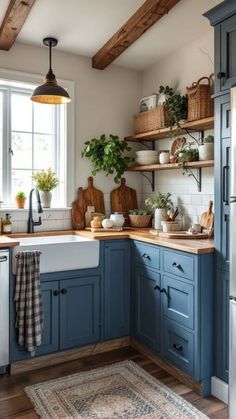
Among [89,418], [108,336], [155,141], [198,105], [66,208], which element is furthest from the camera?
[155,141]

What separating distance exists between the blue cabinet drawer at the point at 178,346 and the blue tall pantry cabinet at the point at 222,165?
17 cm

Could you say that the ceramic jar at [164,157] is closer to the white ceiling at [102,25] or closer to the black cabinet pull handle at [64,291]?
the white ceiling at [102,25]

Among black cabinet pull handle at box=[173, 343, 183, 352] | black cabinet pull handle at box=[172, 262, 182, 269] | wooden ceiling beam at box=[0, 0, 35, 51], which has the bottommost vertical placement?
black cabinet pull handle at box=[173, 343, 183, 352]

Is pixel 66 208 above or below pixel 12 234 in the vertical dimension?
above

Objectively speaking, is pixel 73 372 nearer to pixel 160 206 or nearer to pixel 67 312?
pixel 67 312

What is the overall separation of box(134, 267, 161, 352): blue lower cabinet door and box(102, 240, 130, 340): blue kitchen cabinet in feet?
0.36

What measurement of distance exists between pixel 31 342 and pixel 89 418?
0.68 metres

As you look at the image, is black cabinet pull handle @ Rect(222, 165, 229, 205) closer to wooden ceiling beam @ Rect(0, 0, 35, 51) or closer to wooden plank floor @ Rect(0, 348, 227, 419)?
wooden plank floor @ Rect(0, 348, 227, 419)

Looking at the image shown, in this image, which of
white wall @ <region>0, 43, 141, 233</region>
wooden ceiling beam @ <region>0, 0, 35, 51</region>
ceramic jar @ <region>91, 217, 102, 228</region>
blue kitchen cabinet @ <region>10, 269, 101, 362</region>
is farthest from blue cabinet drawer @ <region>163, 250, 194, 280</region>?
wooden ceiling beam @ <region>0, 0, 35, 51</region>

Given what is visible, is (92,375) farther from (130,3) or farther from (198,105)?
(130,3)

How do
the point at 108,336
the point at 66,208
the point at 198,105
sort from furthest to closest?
the point at 66,208 < the point at 108,336 < the point at 198,105

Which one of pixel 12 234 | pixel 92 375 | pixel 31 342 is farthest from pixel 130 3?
pixel 92 375

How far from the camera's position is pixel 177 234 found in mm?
2795

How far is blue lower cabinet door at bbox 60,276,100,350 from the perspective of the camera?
279cm
